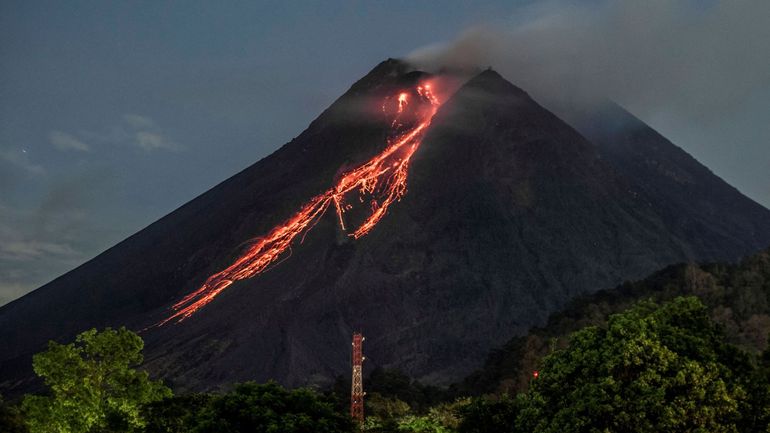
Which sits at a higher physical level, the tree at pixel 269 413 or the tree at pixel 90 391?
the tree at pixel 90 391

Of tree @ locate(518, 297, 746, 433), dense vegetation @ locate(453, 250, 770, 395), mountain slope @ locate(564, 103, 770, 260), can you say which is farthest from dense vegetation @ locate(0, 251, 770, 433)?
mountain slope @ locate(564, 103, 770, 260)

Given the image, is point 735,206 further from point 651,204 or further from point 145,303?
point 145,303

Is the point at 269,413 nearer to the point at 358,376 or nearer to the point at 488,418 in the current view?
the point at 488,418

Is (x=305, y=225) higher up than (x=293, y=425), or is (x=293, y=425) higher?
(x=305, y=225)

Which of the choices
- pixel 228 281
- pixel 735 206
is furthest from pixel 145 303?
pixel 735 206

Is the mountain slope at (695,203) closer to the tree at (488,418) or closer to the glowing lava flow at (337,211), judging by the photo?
the glowing lava flow at (337,211)

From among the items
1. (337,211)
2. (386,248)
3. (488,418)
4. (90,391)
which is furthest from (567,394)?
(337,211)

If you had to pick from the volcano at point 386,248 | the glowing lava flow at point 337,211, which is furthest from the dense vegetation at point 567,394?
the glowing lava flow at point 337,211
